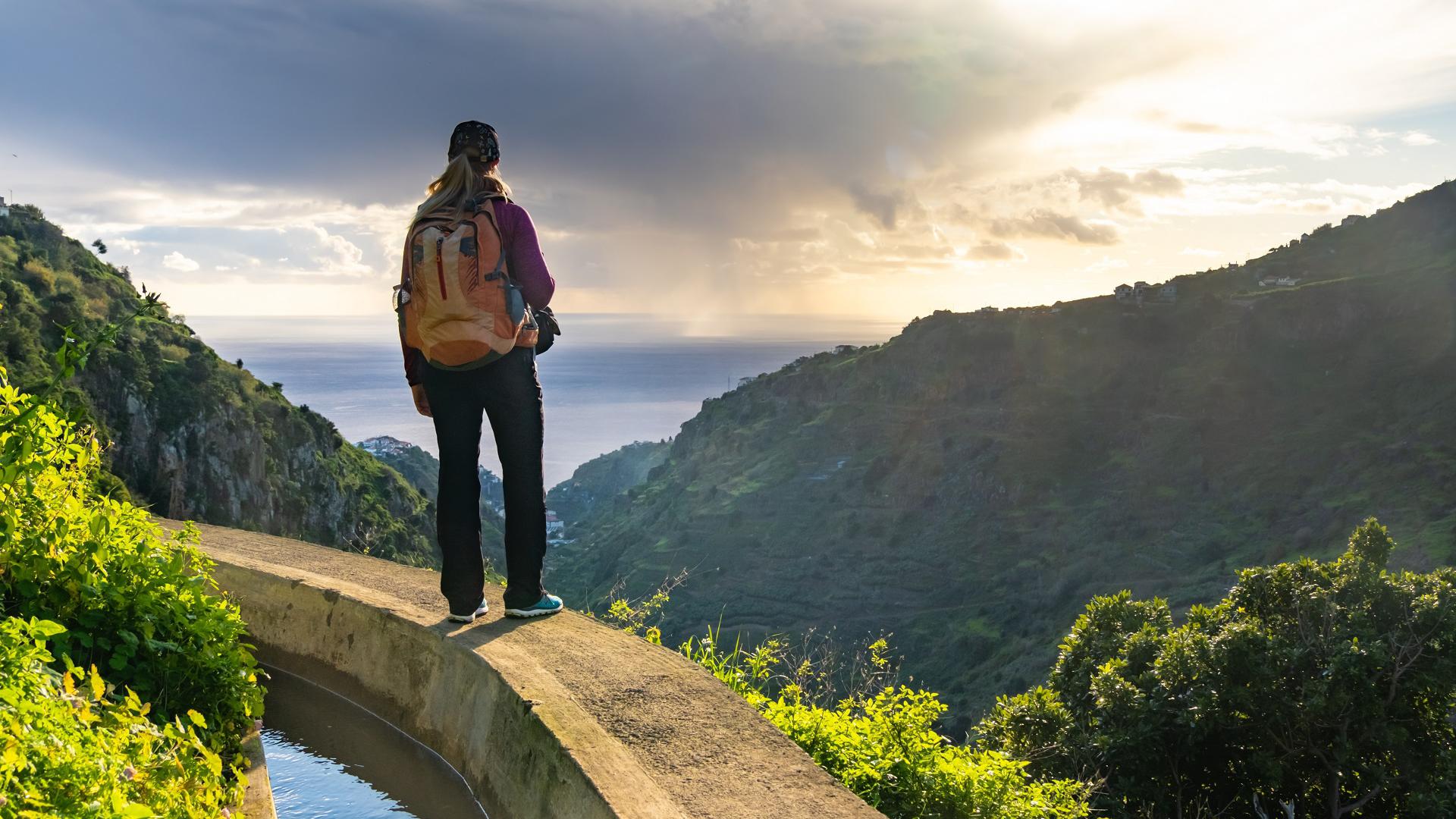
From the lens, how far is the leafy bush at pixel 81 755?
144cm

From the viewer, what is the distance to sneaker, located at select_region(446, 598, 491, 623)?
11.1ft

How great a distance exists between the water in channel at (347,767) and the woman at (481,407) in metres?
0.50

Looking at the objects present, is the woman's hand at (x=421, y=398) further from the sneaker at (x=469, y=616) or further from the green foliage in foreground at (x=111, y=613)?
the green foliage in foreground at (x=111, y=613)

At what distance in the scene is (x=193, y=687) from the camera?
238 cm

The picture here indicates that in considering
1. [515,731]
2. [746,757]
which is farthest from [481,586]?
[746,757]

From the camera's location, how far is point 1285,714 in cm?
1267

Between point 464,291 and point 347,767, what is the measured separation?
1.40m

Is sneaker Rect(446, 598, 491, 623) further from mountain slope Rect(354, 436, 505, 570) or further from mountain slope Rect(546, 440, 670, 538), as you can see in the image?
mountain slope Rect(546, 440, 670, 538)

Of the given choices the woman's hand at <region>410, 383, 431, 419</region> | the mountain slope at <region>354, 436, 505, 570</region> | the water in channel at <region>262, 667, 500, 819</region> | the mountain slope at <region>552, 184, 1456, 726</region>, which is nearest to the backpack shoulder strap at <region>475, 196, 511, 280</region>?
the woman's hand at <region>410, 383, 431, 419</region>

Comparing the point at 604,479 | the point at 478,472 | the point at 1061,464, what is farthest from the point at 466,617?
the point at 604,479

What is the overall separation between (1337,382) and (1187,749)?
95.8m

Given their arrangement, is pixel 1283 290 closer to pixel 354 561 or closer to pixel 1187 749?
pixel 1187 749

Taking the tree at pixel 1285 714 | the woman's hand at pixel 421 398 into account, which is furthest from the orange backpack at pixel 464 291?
the tree at pixel 1285 714

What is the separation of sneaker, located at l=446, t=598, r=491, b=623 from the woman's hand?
66cm
